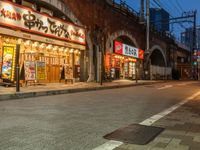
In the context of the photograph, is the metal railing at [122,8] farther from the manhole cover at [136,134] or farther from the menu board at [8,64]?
the manhole cover at [136,134]

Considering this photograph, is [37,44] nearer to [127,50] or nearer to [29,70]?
[29,70]

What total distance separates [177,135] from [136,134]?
0.78 m

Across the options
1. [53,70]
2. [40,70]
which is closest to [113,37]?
[53,70]

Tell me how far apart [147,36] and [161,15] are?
28.0 ft

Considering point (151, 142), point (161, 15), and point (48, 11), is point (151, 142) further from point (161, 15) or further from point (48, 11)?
point (161, 15)

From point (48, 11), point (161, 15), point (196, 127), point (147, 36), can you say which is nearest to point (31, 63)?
point (48, 11)

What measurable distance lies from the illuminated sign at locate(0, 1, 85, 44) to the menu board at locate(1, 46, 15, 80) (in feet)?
4.93

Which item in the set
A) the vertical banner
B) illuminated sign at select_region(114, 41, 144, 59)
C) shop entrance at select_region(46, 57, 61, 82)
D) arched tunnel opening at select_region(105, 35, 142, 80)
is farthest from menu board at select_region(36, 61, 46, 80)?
illuminated sign at select_region(114, 41, 144, 59)

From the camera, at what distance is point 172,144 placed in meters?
5.00

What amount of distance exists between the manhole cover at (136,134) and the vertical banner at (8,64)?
11.4 m

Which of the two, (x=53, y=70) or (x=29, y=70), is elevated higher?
(x=53, y=70)

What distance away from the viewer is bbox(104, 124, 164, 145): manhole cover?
5.23 meters

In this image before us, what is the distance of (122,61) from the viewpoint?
34562 mm

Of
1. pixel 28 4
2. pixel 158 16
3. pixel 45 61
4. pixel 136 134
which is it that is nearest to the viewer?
pixel 136 134
